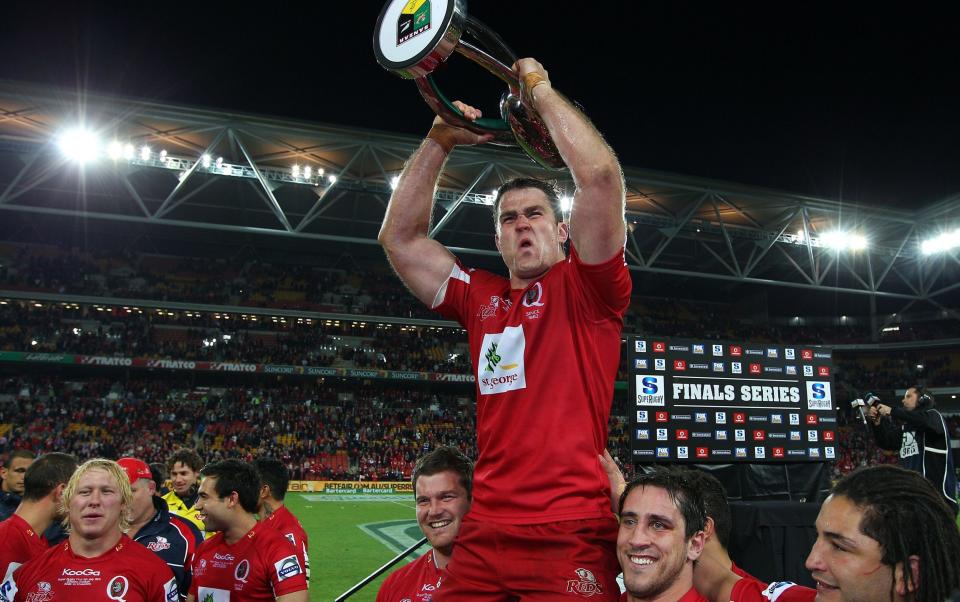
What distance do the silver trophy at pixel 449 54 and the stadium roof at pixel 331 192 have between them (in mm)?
18751

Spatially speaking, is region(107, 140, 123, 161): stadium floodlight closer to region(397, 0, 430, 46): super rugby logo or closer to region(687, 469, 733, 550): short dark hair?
region(397, 0, 430, 46): super rugby logo

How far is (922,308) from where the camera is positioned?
42062mm

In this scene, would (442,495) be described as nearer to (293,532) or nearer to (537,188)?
(537,188)

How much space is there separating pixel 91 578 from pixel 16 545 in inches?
43.1

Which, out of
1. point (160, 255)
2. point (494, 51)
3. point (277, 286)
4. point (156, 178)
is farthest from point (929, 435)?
point (160, 255)

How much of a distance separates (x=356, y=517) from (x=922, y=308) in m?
39.7

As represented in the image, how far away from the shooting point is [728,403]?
9930mm

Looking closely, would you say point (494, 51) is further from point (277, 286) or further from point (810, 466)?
point (277, 286)

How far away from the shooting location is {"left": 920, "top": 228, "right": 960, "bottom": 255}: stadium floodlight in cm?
2809

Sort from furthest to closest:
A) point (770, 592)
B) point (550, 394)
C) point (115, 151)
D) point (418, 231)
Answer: point (115, 151)
point (418, 231)
point (770, 592)
point (550, 394)

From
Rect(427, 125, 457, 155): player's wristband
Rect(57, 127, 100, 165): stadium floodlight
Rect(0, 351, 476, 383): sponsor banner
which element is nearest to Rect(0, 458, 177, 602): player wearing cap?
Rect(427, 125, 457, 155): player's wristband

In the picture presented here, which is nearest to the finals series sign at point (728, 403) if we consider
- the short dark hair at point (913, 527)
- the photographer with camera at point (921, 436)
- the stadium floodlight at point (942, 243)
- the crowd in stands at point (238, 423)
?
the photographer with camera at point (921, 436)

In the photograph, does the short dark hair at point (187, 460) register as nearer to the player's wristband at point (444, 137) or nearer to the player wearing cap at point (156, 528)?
the player wearing cap at point (156, 528)

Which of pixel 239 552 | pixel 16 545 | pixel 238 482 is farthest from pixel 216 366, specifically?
pixel 239 552
